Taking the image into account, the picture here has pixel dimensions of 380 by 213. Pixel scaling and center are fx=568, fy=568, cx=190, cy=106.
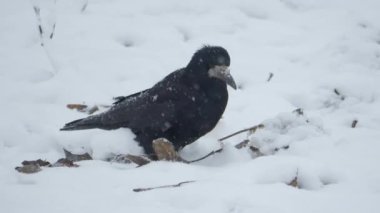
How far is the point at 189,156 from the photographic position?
164 inches

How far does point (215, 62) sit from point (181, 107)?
43 cm

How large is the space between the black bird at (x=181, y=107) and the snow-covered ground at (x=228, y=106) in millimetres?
131

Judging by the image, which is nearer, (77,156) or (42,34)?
(77,156)

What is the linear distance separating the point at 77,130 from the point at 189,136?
0.87 meters

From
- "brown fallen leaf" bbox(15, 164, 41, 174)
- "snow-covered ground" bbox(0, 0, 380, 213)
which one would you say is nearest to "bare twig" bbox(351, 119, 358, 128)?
"snow-covered ground" bbox(0, 0, 380, 213)

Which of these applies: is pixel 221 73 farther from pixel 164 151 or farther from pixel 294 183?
pixel 294 183

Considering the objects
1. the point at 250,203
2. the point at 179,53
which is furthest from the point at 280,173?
the point at 179,53

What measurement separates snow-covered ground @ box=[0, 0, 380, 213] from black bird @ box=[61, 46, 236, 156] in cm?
13

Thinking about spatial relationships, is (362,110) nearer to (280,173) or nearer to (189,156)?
(189,156)

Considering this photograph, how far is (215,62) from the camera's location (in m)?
4.20

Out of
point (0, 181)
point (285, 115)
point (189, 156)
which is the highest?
point (0, 181)

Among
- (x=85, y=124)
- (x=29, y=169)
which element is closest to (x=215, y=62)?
(x=85, y=124)

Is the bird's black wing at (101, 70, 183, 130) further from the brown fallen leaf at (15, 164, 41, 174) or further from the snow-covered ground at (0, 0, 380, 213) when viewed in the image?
the brown fallen leaf at (15, 164, 41, 174)

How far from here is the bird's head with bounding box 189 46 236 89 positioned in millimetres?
4176
